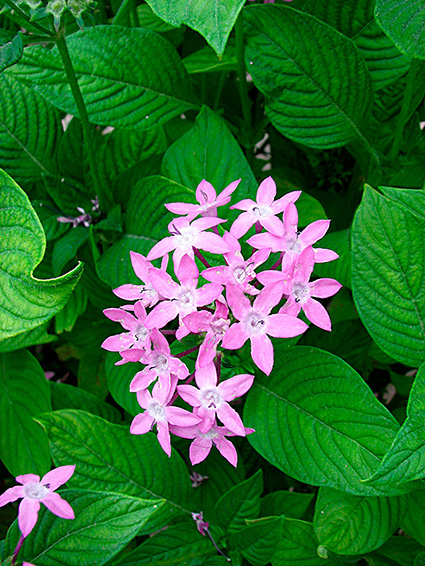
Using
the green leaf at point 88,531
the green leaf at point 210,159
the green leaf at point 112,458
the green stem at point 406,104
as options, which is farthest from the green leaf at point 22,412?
the green stem at point 406,104

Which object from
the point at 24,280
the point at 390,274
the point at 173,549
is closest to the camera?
the point at 24,280

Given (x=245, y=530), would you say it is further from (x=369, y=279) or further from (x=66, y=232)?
(x=66, y=232)

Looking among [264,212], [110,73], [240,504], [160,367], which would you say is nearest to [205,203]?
[264,212]

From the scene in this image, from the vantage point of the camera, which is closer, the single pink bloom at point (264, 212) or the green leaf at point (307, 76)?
the single pink bloom at point (264, 212)

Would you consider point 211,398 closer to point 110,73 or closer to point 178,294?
point 178,294

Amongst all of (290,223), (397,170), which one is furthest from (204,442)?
(397,170)

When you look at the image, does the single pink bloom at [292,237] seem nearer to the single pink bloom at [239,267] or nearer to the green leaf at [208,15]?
the single pink bloom at [239,267]

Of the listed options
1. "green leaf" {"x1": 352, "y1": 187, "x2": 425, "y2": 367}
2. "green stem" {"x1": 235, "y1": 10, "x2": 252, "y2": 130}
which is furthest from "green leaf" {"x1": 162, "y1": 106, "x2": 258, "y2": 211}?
"green leaf" {"x1": 352, "y1": 187, "x2": 425, "y2": 367}

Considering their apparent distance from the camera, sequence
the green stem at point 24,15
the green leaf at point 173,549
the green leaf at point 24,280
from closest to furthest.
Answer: the green leaf at point 24,280, the green stem at point 24,15, the green leaf at point 173,549
